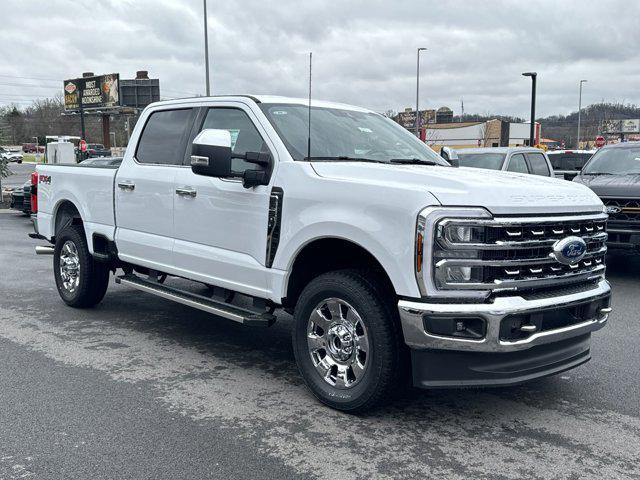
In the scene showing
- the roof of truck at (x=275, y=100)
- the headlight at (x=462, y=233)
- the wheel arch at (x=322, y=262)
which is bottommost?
the wheel arch at (x=322, y=262)

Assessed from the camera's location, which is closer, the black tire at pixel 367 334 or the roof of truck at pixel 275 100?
the black tire at pixel 367 334

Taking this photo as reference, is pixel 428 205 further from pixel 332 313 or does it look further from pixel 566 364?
pixel 566 364

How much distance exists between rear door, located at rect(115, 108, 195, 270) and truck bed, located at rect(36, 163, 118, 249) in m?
0.23

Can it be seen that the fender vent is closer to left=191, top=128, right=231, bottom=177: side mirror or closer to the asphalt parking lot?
left=191, top=128, right=231, bottom=177: side mirror

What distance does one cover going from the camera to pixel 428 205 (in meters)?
3.82

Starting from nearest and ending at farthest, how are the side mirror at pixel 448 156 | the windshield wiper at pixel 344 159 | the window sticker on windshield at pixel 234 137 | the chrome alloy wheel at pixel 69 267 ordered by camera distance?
the windshield wiper at pixel 344 159
the window sticker on windshield at pixel 234 137
the side mirror at pixel 448 156
the chrome alloy wheel at pixel 69 267

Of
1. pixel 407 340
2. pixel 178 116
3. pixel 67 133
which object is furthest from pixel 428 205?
pixel 67 133

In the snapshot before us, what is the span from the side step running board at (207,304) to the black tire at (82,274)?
732 millimetres

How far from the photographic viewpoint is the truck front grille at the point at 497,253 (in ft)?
12.4

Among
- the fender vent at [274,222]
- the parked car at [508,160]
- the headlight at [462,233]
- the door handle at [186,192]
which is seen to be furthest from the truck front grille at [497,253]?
the parked car at [508,160]

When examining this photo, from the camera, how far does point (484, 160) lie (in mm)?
12477

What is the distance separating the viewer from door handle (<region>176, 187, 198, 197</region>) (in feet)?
17.8

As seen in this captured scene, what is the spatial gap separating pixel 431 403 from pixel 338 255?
Result: 1173 millimetres

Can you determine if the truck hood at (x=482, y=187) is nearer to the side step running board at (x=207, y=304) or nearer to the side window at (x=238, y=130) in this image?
the side window at (x=238, y=130)
